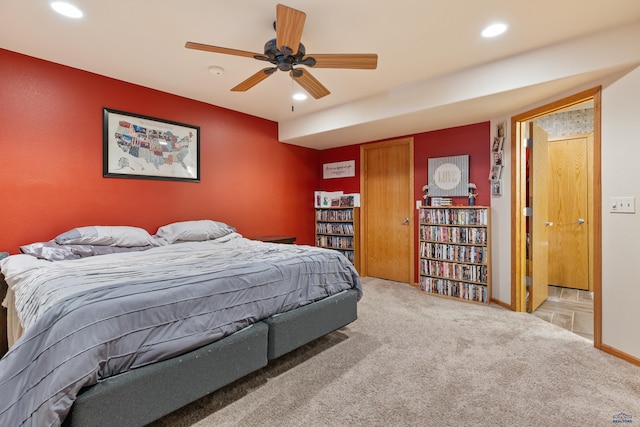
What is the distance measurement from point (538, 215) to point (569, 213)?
3.84ft

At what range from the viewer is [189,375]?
5.02 feet

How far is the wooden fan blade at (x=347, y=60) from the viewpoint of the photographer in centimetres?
209

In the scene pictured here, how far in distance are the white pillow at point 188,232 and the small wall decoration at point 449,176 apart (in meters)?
2.93

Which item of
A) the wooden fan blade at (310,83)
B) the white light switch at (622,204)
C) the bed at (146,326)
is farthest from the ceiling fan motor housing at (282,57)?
the white light switch at (622,204)

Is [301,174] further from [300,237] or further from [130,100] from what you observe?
[130,100]

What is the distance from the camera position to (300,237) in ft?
17.0

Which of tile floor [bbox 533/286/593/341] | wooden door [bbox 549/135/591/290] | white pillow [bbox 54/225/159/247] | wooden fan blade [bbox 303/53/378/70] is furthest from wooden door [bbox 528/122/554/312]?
white pillow [bbox 54/225/159/247]

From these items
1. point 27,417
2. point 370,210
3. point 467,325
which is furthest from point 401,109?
point 27,417

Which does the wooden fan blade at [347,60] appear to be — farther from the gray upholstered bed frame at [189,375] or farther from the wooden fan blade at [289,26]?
the gray upholstered bed frame at [189,375]

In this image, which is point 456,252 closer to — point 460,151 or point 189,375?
point 460,151

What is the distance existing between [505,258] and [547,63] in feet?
6.78

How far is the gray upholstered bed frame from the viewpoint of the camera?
4.13 ft

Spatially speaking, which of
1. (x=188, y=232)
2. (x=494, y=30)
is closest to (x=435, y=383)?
(x=494, y=30)

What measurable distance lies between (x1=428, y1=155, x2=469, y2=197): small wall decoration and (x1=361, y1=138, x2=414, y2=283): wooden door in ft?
1.12
